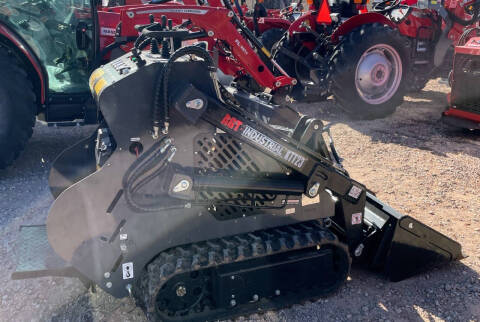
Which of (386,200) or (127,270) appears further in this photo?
(386,200)

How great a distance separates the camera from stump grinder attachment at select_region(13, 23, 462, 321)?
2586mm

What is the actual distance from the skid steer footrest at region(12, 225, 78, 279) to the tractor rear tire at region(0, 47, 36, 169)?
82.5 inches

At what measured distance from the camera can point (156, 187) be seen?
267cm

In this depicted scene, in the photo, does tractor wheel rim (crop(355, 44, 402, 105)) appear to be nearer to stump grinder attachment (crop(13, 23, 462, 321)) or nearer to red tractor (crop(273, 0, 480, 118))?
red tractor (crop(273, 0, 480, 118))

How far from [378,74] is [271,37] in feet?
7.43

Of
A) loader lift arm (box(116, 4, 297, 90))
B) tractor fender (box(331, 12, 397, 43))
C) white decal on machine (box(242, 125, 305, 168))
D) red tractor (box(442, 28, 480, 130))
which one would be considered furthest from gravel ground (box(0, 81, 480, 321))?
loader lift arm (box(116, 4, 297, 90))

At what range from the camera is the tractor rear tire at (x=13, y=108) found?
16.4ft

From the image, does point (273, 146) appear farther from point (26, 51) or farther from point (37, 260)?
point (26, 51)

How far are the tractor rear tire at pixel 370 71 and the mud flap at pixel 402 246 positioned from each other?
4.01 metres

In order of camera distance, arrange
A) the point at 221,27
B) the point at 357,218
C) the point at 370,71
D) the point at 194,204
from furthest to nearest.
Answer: the point at 370,71
the point at 221,27
the point at 357,218
the point at 194,204

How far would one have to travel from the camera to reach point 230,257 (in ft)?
8.82

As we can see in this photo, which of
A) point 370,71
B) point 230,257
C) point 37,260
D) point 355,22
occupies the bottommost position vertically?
point 37,260

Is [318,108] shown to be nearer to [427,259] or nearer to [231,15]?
[231,15]

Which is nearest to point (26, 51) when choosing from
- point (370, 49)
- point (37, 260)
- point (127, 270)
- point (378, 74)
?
point (37, 260)
